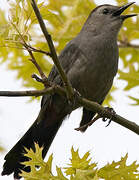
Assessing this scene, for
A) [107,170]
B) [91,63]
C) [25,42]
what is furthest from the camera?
[91,63]

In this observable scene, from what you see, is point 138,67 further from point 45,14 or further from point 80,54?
point 45,14

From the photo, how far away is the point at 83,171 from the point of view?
7.98ft

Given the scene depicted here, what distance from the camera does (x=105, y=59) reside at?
4293 millimetres

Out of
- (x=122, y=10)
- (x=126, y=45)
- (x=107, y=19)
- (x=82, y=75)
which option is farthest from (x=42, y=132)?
(x=122, y=10)

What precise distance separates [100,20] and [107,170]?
9.32 feet

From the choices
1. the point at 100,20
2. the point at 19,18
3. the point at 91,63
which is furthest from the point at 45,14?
the point at 100,20

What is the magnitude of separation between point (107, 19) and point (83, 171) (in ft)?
9.57

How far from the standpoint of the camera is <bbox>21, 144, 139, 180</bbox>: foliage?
8.02 ft

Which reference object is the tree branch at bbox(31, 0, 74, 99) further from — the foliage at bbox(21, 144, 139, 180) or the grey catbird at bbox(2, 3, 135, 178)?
the grey catbird at bbox(2, 3, 135, 178)

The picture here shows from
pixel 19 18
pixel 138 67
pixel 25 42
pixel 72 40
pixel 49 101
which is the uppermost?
pixel 19 18

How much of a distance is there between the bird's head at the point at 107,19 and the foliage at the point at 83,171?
2.29 meters

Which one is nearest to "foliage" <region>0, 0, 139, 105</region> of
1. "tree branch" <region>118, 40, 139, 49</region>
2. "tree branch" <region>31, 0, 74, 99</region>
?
"tree branch" <region>118, 40, 139, 49</region>

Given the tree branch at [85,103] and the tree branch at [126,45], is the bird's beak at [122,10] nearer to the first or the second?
the tree branch at [126,45]

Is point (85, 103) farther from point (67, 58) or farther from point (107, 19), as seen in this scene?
point (107, 19)
